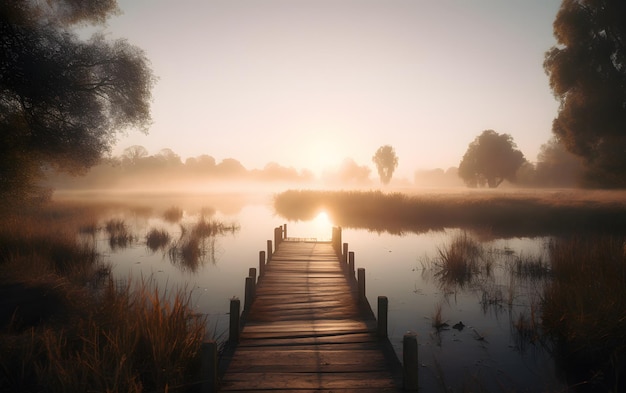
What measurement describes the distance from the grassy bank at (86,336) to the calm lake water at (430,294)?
185 centimetres

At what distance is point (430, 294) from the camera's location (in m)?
11.1

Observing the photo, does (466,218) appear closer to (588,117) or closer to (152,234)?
(588,117)

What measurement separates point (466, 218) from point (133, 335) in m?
27.7

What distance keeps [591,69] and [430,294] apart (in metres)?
18.3

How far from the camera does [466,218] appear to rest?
28.7 metres

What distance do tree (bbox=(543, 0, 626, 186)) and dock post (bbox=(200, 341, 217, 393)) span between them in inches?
936

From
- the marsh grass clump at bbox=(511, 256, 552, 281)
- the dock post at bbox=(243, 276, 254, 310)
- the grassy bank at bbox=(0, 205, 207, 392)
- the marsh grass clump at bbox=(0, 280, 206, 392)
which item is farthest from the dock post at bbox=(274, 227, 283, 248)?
the marsh grass clump at bbox=(0, 280, 206, 392)

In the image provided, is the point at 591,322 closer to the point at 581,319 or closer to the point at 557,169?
the point at 581,319

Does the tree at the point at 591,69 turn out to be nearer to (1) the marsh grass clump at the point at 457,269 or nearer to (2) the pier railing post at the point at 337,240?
(1) the marsh grass clump at the point at 457,269

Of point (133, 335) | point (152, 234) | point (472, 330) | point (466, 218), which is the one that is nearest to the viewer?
point (133, 335)

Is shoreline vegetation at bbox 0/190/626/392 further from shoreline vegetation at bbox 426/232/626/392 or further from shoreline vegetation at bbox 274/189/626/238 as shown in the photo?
shoreline vegetation at bbox 274/189/626/238

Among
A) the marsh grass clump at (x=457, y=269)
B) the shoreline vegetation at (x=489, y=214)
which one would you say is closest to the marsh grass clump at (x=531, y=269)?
the marsh grass clump at (x=457, y=269)

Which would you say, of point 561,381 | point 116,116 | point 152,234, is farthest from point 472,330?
point 152,234

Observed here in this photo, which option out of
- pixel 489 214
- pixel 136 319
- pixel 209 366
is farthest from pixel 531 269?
pixel 489 214
